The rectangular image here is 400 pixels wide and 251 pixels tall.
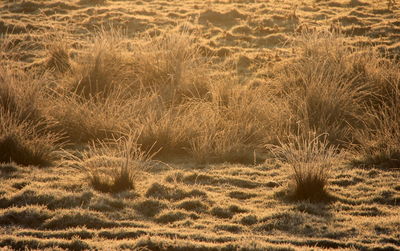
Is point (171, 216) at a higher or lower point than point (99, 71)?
lower

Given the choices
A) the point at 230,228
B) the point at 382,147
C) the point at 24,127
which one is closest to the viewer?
the point at 230,228

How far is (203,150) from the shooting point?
9.49 meters

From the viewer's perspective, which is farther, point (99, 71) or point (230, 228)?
point (99, 71)

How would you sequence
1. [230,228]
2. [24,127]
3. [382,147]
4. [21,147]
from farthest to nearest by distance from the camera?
[24,127], [382,147], [21,147], [230,228]

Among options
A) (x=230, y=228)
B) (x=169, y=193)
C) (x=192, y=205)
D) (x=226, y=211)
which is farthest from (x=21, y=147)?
(x=230, y=228)

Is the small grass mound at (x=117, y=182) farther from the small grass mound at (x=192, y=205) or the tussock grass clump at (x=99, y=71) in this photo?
the tussock grass clump at (x=99, y=71)

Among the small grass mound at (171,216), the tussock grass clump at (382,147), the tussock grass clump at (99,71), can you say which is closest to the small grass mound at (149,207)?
the small grass mound at (171,216)

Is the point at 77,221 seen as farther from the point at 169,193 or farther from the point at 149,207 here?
the point at 169,193

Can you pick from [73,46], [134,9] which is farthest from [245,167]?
[134,9]

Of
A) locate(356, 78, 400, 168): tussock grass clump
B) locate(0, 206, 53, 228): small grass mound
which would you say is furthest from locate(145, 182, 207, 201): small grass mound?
locate(356, 78, 400, 168): tussock grass clump

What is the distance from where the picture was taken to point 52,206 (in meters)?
7.22

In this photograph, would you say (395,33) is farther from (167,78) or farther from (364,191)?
(364,191)

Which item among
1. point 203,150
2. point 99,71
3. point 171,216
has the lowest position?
point 203,150

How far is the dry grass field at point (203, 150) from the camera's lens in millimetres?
6633
